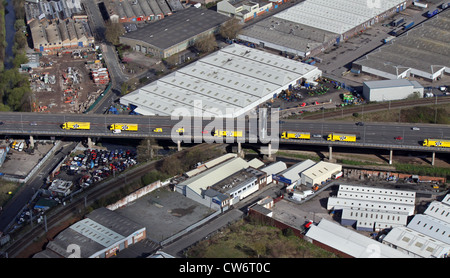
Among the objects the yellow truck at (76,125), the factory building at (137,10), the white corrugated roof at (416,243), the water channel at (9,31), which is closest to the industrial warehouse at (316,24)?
the factory building at (137,10)

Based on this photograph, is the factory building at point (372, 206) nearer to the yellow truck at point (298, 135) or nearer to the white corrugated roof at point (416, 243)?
the white corrugated roof at point (416, 243)

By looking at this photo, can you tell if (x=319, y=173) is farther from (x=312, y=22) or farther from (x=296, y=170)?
(x=312, y=22)

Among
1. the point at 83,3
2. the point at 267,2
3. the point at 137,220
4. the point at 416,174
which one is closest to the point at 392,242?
the point at 416,174

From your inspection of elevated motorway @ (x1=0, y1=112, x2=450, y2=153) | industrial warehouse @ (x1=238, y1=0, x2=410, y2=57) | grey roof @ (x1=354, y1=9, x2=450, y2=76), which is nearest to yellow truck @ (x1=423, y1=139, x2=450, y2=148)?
elevated motorway @ (x1=0, y1=112, x2=450, y2=153)
